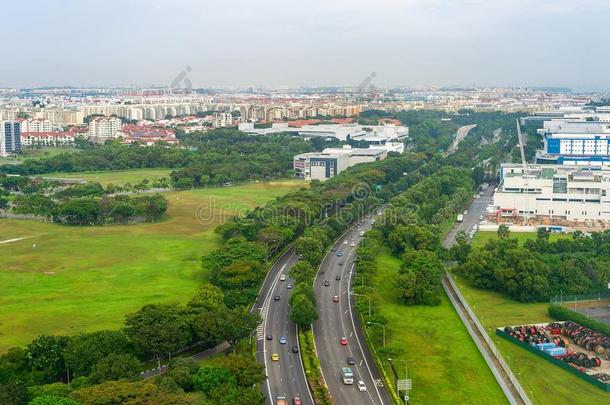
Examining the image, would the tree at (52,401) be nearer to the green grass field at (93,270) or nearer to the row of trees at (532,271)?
the green grass field at (93,270)

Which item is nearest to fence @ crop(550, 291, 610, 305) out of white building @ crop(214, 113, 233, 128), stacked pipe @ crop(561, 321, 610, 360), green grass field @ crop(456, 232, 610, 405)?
green grass field @ crop(456, 232, 610, 405)

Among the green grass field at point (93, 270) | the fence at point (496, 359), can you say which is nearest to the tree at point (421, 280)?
the fence at point (496, 359)

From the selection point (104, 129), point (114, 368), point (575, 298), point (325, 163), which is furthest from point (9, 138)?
point (575, 298)

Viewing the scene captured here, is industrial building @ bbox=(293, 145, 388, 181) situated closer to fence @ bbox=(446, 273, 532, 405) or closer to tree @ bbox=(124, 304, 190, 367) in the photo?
fence @ bbox=(446, 273, 532, 405)

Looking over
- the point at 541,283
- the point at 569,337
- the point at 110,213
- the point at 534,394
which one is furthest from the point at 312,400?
the point at 110,213

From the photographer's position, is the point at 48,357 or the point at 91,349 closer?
the point at 91,349

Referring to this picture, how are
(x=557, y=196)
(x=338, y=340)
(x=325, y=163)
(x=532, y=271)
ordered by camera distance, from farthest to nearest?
(x=325, y=163), (x=557, y=196), (x=532, y=271), (x=338, y=340)

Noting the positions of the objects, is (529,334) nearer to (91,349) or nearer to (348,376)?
(348,376)

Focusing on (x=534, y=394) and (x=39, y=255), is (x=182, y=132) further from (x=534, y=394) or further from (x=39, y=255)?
(x=534, y=394)
